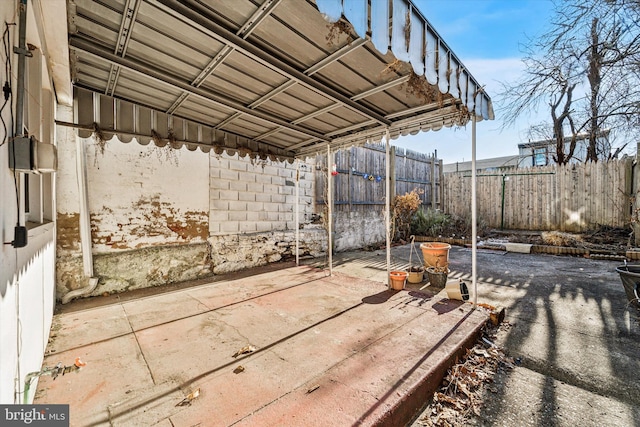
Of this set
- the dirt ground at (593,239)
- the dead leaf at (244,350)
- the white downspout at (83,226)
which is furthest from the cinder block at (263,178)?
the dirt ground at (593,239)

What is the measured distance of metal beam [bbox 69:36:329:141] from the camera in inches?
101

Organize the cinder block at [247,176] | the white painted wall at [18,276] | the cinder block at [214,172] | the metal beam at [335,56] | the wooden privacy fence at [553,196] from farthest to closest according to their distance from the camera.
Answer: the wooden privacy fence at [553,196] < the cinder block at [247,176] < the cinder block at [214,172] < the metal beam at [335,56] < the white painted wall at [18,276]

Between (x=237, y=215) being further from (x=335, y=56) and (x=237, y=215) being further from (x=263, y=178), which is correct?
(x=335, y=56)

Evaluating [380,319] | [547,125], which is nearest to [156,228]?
[380,319]

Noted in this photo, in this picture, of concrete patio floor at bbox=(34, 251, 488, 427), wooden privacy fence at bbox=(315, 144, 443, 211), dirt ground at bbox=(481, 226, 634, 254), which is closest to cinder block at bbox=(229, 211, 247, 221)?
concrete patio floor at bbox=(34, 251, 488, 427)

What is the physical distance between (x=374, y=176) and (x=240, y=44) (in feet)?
19.7

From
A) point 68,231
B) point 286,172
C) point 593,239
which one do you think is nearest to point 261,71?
point 286,172

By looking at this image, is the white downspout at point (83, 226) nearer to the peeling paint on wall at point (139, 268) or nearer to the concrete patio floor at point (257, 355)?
the peeling paint on wall at point (139, 268)

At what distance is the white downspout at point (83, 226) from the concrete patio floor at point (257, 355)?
19 cm

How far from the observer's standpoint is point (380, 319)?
3.01 metres

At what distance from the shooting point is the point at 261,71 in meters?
2.92

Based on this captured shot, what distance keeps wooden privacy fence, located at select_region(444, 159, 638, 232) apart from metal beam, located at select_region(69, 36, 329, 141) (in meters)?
8.30

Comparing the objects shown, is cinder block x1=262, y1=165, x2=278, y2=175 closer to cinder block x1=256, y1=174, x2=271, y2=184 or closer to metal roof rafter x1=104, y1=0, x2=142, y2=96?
cinder block x1=256, y1=174, x2=271, y2=184

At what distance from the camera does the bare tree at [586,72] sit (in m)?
4.81
